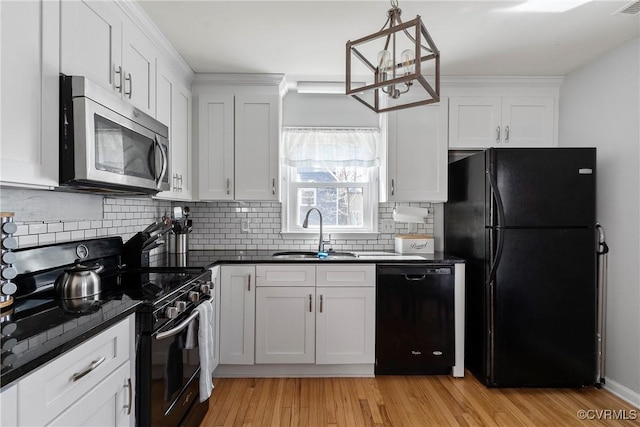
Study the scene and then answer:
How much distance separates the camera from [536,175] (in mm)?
2484

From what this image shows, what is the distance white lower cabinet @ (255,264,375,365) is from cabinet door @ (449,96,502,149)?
4.70ft

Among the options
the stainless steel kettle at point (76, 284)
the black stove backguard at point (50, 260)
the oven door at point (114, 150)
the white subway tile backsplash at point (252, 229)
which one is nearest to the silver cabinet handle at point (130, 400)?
the stainless steel kettle at point (76, 284)

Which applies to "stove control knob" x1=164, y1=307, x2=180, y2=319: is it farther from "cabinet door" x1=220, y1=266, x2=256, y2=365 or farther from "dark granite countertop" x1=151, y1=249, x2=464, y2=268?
"cabinet door" x1=220, y1=266, x2=256, y2=365

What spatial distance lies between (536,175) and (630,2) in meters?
1.06

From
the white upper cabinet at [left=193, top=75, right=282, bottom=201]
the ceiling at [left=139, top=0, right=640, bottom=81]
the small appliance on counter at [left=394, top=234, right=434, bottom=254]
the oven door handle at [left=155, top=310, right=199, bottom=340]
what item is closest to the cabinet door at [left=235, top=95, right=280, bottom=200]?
the white upper cabinet at [left=193, top=75, right=282, bottom=201]

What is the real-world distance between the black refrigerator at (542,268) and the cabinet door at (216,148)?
6.74ft

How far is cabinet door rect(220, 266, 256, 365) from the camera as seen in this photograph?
106 inches

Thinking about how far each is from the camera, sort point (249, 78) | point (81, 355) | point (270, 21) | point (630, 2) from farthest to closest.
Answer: point (249, 78) < point (270, 21) < point (630, 2) < point (81, 355)

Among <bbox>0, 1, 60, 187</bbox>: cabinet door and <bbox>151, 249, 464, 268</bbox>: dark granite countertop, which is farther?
<bbox>151, 249, 464, 268</bbox>: dark granite countertop

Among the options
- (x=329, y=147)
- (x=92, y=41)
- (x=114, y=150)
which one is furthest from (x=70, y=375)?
(x=329, y=147)

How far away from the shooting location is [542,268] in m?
2.50

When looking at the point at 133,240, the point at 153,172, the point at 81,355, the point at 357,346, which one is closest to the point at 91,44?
the point at 153,172

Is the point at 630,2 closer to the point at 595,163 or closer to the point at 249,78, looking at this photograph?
the point at 595,163

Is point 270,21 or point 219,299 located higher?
point 270,21
